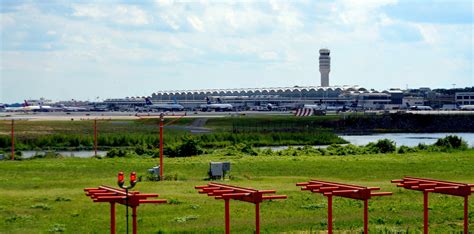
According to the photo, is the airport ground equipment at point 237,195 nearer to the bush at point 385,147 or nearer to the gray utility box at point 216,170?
the gray utility box at point 216,170

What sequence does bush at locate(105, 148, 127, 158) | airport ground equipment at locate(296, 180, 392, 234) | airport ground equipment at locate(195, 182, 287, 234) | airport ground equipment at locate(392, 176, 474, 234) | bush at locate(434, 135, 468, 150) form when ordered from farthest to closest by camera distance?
bush at locate(434, 135, 468, 150) → bush at locate(105, 148, 127, 158) → airport ground equipment at locate(392, 176, 474, 234) → airport ground equipment at locate(296, 180, 392, 234) → airport ground equipment at locate(195, 182, 287, 234)

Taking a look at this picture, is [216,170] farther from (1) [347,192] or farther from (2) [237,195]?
(2) [237,195]

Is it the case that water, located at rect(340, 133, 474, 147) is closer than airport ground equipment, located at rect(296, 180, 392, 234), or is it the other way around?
airport ground equipment, located at rect(296, 180, 392, 234)

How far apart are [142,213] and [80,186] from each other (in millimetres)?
7960

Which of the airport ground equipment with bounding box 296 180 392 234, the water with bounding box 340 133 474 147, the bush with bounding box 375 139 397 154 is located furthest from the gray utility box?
the water with bounding box 340 133 474 147

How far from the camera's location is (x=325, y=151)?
51.0 meters

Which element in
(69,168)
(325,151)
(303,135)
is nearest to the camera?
(69,168)

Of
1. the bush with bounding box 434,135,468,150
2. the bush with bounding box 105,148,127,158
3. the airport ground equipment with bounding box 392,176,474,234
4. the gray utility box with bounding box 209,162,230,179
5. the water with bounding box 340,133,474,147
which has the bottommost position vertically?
the water with bounding box 340,133,474,147

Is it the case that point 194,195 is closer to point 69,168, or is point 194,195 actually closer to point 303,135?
point 69,168

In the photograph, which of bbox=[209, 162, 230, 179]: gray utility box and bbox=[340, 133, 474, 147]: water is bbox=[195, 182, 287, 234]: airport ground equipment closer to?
bbox=[209, 162, 230, 179]: gray utility box

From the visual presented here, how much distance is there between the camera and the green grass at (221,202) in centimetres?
2043

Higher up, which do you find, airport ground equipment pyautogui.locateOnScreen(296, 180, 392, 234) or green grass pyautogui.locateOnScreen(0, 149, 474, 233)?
airport ground equipment pyautogui.locateOnScreen(296, 180, 392, 234)

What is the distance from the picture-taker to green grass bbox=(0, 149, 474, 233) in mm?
20433

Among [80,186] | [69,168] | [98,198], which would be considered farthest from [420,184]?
[69,168]
